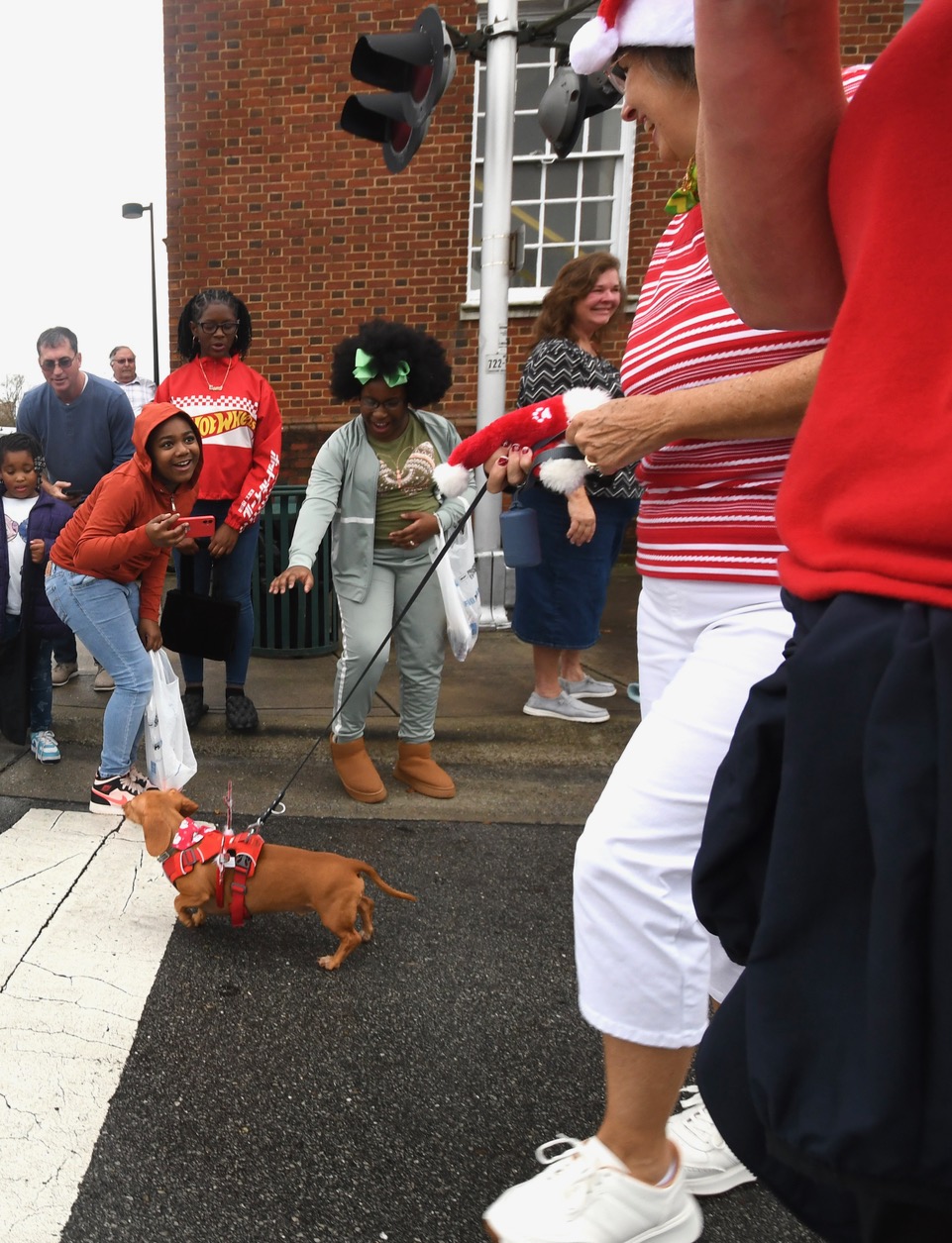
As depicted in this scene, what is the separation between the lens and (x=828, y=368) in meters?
0.93

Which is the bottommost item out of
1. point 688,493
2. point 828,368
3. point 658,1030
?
point 658,1030

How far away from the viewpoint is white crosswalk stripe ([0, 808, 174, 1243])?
78.4 inches

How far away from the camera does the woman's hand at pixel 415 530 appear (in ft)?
13.7

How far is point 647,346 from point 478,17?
794cm

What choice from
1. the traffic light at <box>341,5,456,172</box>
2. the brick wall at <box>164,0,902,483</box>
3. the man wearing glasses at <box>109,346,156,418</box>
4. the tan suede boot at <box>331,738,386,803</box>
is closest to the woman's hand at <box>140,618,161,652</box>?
the tan suede boot at <box>331,738,386,803</box>

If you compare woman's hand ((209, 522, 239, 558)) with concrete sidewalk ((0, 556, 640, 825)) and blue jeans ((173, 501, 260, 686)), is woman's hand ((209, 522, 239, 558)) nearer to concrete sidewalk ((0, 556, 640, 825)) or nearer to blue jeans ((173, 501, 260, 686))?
blue jeans ((173, 501, 260, 686))

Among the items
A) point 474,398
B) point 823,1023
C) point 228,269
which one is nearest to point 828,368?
point 823,1023

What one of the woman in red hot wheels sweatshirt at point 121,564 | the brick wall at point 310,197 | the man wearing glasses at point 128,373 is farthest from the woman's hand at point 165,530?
the man wearing glasses at point 128,373

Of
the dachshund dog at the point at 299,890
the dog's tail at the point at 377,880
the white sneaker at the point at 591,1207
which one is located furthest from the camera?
the dog's tail at the point at 377,880

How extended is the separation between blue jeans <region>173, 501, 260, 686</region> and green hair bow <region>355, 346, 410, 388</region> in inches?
50.3

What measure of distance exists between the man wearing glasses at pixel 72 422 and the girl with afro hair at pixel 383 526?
1.82 metres

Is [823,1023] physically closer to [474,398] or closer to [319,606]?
[319,606]

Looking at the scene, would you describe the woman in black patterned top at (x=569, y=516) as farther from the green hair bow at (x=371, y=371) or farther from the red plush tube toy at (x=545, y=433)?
the red plush tube toy at (x=545, y=433)

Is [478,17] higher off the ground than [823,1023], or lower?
higher
